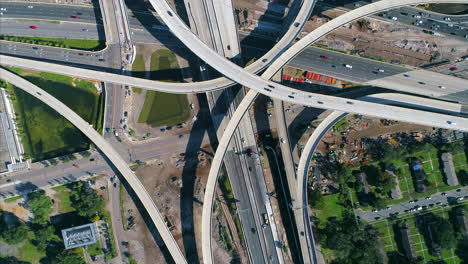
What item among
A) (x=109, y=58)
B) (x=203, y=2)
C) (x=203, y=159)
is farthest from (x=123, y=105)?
(x=203, y=2)

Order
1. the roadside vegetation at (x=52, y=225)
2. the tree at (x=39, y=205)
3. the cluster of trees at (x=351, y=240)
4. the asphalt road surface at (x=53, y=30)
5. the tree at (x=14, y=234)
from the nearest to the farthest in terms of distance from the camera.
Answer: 1. the cluster of trees at (x=351, y=240)
2. the tree at (x=14, y=234)
3. the tree at (x=39, y=205)
4. the roadside vegetation at (x=52, y=225)
5. the asphalt road surface at (x=53, y=30)

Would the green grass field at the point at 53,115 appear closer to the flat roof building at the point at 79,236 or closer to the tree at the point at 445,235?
the flat roof building at the point at 79,236

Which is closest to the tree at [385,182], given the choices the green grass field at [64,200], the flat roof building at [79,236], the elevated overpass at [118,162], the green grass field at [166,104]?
the green grass field at [166,104]

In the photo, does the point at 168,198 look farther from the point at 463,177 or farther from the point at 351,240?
the point at 463,177

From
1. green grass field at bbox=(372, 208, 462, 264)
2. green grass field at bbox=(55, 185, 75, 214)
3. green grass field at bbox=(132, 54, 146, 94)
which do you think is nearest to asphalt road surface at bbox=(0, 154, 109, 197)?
green grass field at bbox=(55, 185, 75, 214)

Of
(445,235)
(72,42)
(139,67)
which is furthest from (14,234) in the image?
(445,235)

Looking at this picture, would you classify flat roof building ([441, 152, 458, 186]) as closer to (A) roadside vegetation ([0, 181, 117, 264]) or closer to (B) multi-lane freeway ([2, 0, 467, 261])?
(B) multi-lane freeway ([2, 0, 467, 261])
